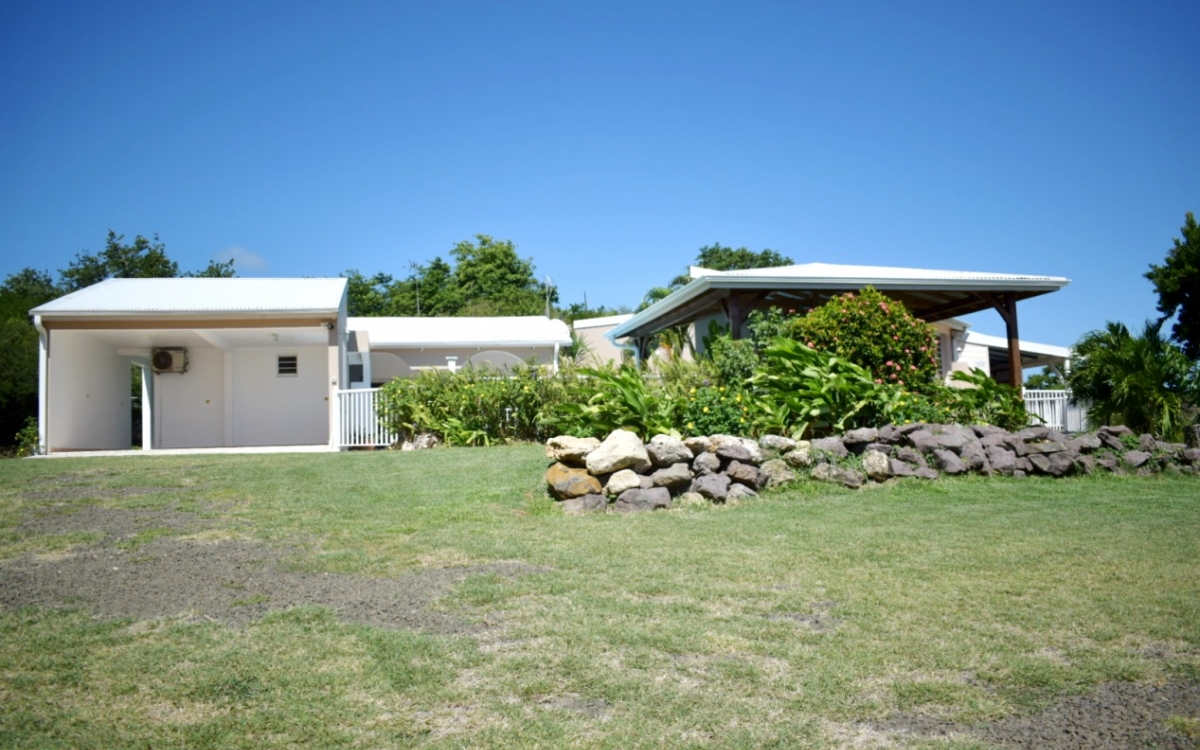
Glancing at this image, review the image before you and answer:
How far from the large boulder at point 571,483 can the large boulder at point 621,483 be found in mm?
121

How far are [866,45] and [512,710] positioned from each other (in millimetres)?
17187

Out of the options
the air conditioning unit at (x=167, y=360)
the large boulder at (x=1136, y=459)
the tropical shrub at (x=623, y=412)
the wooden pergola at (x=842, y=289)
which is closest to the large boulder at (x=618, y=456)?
the tropical shrub at (x=623, y=412)

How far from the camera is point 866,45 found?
56.0 feet

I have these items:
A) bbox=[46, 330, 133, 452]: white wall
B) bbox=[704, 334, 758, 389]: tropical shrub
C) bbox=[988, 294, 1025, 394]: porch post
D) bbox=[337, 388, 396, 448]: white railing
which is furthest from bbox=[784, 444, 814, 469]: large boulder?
bbox=[46, 330, 133, 452]: white wall

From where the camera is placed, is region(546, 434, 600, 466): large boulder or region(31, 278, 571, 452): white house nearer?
region(546, 434, 600, 466): large boulder

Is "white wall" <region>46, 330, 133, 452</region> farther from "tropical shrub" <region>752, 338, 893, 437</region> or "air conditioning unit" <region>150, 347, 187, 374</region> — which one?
"tropical shrub" <region>752, 338, 893, 437</region>

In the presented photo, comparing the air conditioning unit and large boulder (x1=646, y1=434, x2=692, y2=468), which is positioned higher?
the air conditioning unit

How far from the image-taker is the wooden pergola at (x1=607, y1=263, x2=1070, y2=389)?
1348 centimetres

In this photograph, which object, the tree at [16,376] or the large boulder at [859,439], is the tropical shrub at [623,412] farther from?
the tree at [16,376]

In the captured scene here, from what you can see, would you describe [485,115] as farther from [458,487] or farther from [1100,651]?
[1100,651]

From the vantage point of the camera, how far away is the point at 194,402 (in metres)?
20.5

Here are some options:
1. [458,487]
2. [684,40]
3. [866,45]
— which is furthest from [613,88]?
[458,487]

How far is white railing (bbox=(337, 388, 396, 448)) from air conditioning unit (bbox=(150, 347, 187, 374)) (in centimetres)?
590

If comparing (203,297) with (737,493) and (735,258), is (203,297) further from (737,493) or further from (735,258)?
(735,258)
